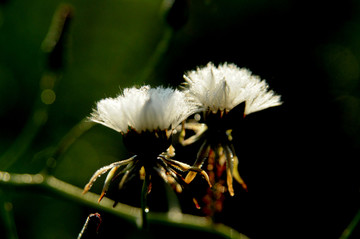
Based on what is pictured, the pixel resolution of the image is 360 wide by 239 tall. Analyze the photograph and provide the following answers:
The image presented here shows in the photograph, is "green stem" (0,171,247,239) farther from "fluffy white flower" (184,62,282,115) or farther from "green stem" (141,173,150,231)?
"fluffy white flower" (184,62,282,115)

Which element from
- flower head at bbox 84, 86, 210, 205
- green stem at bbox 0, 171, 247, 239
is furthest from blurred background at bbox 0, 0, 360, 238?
flower head at bbox 84, 86, 210, 205

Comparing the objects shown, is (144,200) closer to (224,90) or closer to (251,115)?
(224,90)

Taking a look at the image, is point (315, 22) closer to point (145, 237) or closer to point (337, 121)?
point (337, 121)

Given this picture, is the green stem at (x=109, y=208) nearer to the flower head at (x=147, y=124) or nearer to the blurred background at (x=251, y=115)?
the flower head at (x=147, y=124)

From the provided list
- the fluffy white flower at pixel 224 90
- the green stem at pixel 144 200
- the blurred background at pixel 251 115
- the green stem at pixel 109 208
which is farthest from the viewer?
the blurred background at pixel 251 115

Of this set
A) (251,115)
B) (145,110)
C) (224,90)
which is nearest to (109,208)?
(145,110)

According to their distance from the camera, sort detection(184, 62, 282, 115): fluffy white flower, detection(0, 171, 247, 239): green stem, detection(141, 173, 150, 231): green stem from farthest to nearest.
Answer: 1. detection(0, 171, 247, 239): green stem
2. detection(184, 62, 282, 115): fluffy white flower
3. detection(141, 173, 150, 231): green stem

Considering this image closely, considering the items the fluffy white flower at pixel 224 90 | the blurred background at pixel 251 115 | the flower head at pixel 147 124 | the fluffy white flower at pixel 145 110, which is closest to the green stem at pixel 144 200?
the flower head at pixel 147 124
